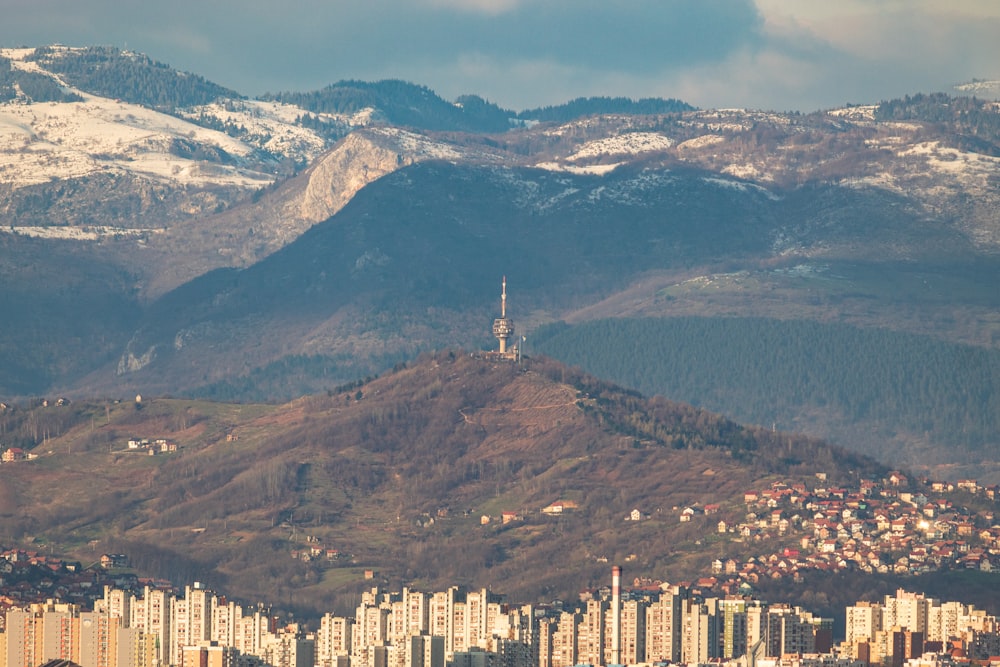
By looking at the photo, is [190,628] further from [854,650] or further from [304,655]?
[854,650]

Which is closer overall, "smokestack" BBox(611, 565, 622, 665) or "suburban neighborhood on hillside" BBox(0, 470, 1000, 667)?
"suburban neighborhood on hillside" BBox(0, 470, 1000, 667)

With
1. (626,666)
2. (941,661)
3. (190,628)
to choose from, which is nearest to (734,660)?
(626,666)

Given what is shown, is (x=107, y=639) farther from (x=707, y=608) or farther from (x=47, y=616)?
(x=707, y=608)

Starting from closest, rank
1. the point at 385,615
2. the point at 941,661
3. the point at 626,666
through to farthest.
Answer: the point at 941,661 < the point at 626,666 < the point at 385,615

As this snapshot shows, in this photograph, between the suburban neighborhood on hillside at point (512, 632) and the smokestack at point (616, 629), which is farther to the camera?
the smokestack at point (616, 629)

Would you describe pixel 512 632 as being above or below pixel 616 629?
below

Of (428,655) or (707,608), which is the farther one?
(707,608)

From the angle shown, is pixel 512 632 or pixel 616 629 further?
pixel 616 629

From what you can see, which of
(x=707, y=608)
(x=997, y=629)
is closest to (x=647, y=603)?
(x=707, y=608)

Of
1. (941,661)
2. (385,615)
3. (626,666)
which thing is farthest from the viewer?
(385,615)
